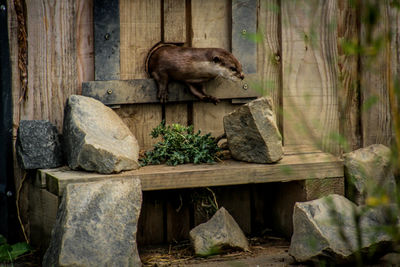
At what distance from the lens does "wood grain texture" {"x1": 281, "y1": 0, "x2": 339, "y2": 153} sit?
14.1 feet

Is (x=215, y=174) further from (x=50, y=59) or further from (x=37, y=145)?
(x=50, y=59)

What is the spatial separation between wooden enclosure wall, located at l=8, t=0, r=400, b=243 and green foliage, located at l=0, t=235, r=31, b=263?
292mm

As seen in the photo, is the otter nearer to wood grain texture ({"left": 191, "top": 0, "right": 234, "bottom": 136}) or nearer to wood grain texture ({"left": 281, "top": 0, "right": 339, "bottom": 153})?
wood grain texture ({"left": 191, "top": 0, "right": 234, "bottom": 136})

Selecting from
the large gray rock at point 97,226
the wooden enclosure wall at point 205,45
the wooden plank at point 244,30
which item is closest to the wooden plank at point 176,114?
the wooden enclosure wall at point 205,45

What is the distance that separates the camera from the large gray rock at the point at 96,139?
134 inches

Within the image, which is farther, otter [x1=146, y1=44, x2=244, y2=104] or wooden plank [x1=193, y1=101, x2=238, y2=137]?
wooden plank [x1=193, y1=101, x2=238, y2=137]

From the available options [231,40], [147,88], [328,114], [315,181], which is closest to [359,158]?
[315,181]

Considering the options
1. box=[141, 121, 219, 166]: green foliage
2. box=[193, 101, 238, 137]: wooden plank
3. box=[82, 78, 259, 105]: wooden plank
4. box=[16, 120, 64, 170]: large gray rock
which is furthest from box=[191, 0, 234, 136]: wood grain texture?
box=[16, 120, 64, 170]: large gray rock

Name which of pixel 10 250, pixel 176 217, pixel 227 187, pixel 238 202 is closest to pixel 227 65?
pixel 227 187

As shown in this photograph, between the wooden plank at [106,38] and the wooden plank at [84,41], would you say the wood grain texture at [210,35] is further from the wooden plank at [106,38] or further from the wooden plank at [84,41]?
the wooden plank at [84,41]

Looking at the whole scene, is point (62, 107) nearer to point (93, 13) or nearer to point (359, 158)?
point (93, 13)

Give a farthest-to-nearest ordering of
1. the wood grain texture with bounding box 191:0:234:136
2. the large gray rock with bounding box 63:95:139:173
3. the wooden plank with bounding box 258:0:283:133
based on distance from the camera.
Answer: the wooden plank with bounding box 258:0:283:133 < the wood grain texture with bounding box 191:0:234:136 < the large gray rock with bounding box 63:95:139:173

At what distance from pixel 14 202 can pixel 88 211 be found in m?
1.07

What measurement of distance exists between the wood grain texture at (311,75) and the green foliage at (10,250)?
203cm
